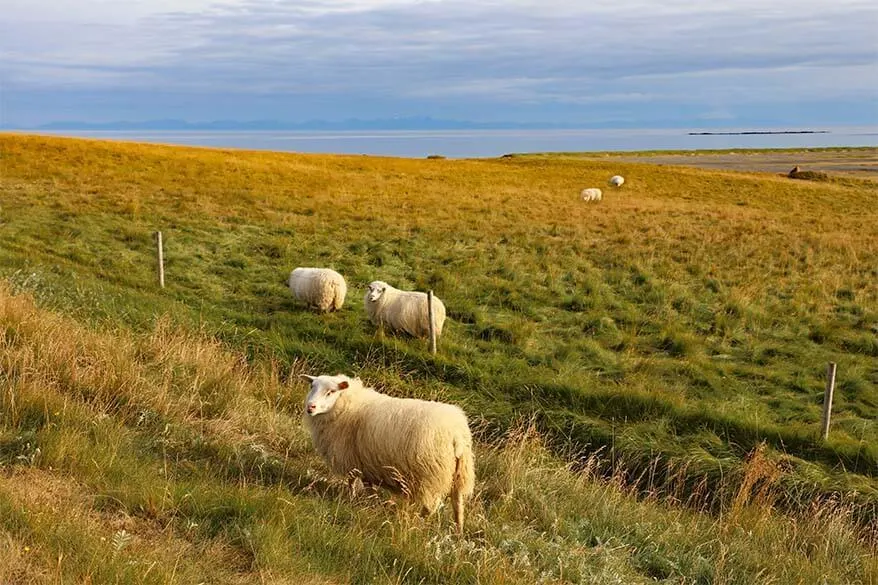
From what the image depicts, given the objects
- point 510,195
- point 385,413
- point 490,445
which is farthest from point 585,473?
point 510,195

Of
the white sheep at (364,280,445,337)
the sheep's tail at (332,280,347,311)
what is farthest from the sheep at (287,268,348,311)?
the white sheep at (364,280,445,337)


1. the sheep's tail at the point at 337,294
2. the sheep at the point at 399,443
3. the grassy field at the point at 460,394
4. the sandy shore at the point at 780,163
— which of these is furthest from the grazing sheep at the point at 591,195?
the sandy shore at the point at 780,163

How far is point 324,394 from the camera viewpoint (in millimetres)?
6863

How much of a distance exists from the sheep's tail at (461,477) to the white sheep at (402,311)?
6.71 m

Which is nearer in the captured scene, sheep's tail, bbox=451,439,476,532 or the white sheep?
sheep's tail, bbox=451,439,476,532

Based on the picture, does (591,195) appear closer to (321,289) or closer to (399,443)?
(321,289)

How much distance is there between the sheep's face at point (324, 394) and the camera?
6738mm

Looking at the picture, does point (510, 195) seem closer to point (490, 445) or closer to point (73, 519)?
point (490, 445)

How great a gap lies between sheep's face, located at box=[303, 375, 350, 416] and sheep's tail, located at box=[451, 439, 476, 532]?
1386 mm

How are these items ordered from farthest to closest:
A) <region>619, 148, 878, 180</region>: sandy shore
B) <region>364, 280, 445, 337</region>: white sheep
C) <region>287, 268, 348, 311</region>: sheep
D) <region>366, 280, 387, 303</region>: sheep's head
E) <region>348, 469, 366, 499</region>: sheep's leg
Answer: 1. <region>619, 148, 878, 180</region>: sandy shore
2. <region>287, 268, 348, 311</region>: sheep
3. <region>366, 280, 387, 303</region>: sheep's head
4. <region>364, 280, 445, 337</region>: white sheep
5. <region>348, 469, 366, 499</region>: sheep's leg

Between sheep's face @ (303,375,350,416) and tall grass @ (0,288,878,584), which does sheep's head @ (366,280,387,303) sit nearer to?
tall grass @ (0,288,878,584)

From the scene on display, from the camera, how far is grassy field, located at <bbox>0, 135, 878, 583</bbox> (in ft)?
16.4

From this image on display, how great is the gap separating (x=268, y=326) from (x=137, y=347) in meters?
4.45

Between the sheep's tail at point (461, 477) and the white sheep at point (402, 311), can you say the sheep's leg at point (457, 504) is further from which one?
the white sheep at point (402, 311)
